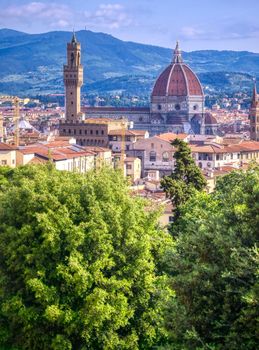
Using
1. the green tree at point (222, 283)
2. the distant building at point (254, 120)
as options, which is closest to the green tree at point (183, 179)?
the green tree at point (222, 283)

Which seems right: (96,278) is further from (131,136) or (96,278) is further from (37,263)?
(131,136)

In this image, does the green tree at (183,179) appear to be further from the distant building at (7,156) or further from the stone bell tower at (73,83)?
the stone bell tower at (73,83)

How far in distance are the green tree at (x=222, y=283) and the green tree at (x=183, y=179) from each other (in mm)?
21222

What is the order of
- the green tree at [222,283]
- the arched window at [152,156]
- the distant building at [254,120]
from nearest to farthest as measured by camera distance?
the green tree at [222,283]
the arched window at [152,156]
the distant building at [254,120]

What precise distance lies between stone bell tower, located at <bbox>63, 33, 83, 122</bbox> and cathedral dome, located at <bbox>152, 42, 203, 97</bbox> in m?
36.7

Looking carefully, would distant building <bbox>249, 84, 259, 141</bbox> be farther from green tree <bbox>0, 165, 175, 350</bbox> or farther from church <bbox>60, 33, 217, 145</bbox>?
green tree <bbox>0, 165, 175, 350</bbox>

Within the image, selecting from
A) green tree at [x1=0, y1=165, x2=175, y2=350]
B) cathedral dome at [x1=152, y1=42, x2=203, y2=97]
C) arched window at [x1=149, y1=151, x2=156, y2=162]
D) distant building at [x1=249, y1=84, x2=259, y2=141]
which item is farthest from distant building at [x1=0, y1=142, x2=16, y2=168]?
cathedral dome at [x1=152, y1=42, x2=203, y2=97]

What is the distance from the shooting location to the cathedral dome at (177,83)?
486 ft

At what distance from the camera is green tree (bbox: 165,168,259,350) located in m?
16.1

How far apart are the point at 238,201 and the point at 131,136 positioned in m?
77.3

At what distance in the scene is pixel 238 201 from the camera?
61.9 ft

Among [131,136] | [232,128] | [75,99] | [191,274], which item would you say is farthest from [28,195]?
[232,128]

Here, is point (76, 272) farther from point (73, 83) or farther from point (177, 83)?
point (177, 83)

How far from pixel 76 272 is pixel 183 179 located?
807 inches
